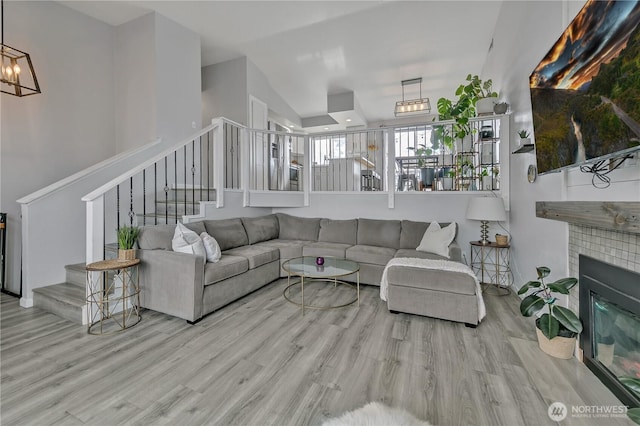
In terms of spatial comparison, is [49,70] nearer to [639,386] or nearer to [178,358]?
[178,358]

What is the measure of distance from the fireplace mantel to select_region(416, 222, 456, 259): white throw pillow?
146 centimetres

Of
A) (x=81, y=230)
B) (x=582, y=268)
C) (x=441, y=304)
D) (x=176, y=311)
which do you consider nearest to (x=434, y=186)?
(x=441, y=304)

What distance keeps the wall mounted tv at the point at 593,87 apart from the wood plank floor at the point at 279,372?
138 centimetres

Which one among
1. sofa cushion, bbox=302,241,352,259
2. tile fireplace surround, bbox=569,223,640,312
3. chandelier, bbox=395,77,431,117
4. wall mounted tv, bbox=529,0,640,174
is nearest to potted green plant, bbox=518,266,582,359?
Result: tile fireplace surround, bbox=569,223,640,312

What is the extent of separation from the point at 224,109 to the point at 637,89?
19.4 feet

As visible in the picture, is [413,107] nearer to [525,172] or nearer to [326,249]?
[525,172]

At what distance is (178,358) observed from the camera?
197 cm

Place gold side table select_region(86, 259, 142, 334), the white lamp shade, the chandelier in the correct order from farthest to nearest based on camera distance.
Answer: the chandelier < the white lamp shade < gold side table select_region(86, 259, 142, 334)

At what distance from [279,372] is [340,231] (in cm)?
279

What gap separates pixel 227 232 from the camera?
3.75 metres

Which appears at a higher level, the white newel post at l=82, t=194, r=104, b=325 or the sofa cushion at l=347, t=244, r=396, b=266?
the white newel post at l=82, t=194, r=104, b=325

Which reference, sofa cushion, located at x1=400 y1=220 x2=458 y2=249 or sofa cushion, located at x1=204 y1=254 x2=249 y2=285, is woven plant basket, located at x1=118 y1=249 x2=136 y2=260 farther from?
sofa cushion, located at x1=400 y1=220 x2=458 y2=249

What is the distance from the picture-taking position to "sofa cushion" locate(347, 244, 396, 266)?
3549 mm

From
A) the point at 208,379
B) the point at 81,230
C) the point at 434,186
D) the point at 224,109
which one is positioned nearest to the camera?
the point at 208,379
